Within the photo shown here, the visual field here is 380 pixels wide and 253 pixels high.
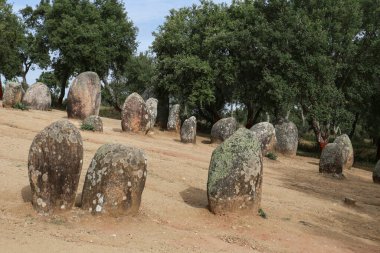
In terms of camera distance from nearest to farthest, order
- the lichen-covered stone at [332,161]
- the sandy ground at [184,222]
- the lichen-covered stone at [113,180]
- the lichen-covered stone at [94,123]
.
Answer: the sandy ground at [184,222], the lichen-covered stone at [113,180], the lichen-covered stone at [332,161], the lichen-covered stone at [94,123]

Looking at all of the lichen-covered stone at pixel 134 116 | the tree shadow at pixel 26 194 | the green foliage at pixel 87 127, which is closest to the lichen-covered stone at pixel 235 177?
the tree shadow at pixel 26 194

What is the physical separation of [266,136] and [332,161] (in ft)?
15.4

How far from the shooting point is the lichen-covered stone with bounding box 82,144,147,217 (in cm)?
811

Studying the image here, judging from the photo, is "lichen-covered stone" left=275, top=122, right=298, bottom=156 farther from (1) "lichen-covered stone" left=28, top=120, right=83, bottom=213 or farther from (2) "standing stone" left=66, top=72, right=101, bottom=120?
(1) "lichen-covered stone" left=28, top=120, right=83, bottom=213

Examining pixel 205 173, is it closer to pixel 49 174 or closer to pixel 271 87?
pixel 49 174

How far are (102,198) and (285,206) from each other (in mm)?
4843

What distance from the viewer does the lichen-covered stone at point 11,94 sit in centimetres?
2433

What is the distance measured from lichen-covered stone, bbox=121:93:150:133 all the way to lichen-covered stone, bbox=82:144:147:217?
14.1 metres

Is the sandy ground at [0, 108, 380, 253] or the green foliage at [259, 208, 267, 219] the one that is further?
the green foliage at [259, 208, 267, 219]

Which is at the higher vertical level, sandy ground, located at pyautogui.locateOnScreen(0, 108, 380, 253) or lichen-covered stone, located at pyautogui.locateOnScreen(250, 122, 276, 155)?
lichen-covered stone, located at pyautogui.locateOnScreen(250, 122, 276, 155)

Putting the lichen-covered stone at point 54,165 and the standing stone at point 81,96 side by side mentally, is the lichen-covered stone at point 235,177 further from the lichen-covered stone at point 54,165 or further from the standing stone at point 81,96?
the standing stone at point 81,96

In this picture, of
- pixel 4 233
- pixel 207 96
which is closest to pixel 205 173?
pixel 4 233

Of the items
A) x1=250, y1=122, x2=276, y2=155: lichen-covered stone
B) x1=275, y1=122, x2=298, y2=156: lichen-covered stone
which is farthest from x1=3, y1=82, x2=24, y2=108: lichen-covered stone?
x1=275, y1=122, x2=298, y2=156: lichen-covered stone

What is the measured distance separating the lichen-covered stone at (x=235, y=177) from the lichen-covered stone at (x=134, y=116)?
13264 millimetres
